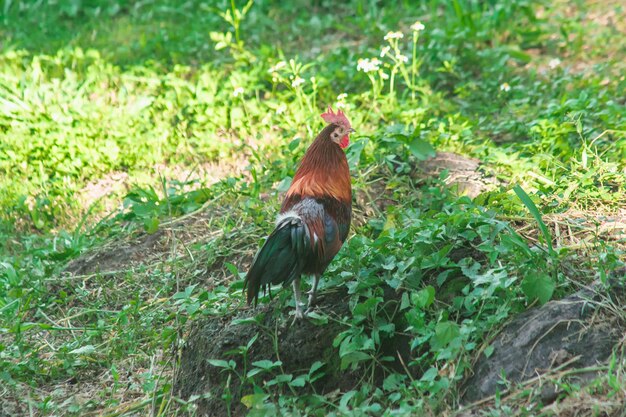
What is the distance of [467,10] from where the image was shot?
729cm

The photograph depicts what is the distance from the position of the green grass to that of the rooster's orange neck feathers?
279mm

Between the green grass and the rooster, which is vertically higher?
the rooster

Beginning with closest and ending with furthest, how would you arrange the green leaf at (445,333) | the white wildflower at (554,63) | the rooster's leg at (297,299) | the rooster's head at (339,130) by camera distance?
1. the green leaf at (445,333)
2. the rooster's leg at (297,299)
3. the rooster's head at (339,130)
4. the white wildflower at (554,63)

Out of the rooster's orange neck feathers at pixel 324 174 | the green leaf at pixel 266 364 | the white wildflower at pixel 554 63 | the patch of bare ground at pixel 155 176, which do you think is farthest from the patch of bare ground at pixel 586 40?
the green leaf at pixel 266 364

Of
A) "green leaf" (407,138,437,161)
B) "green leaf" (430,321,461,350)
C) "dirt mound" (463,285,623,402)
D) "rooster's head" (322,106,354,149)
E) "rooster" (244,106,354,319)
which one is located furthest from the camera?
"green leaf" (407,138,437,161)

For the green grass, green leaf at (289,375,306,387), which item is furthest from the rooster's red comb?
green leaf at (289,375,306,387)

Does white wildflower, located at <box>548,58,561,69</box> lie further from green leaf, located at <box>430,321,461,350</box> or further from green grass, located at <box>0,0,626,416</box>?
green leaf, located at <box>430,321,461,350</box>

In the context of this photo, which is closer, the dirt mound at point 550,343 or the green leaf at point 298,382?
the dirt mound at point 550,343

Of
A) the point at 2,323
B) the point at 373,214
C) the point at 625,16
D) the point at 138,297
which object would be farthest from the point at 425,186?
the point at 625,16

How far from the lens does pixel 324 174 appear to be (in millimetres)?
3668

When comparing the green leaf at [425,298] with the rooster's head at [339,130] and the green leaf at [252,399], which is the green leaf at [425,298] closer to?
the green leaf at [252,399]

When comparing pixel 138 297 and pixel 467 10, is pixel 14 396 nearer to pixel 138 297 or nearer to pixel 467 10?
pixel 138 297

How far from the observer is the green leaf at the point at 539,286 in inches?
119

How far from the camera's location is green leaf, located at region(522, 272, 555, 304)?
9.95ft
